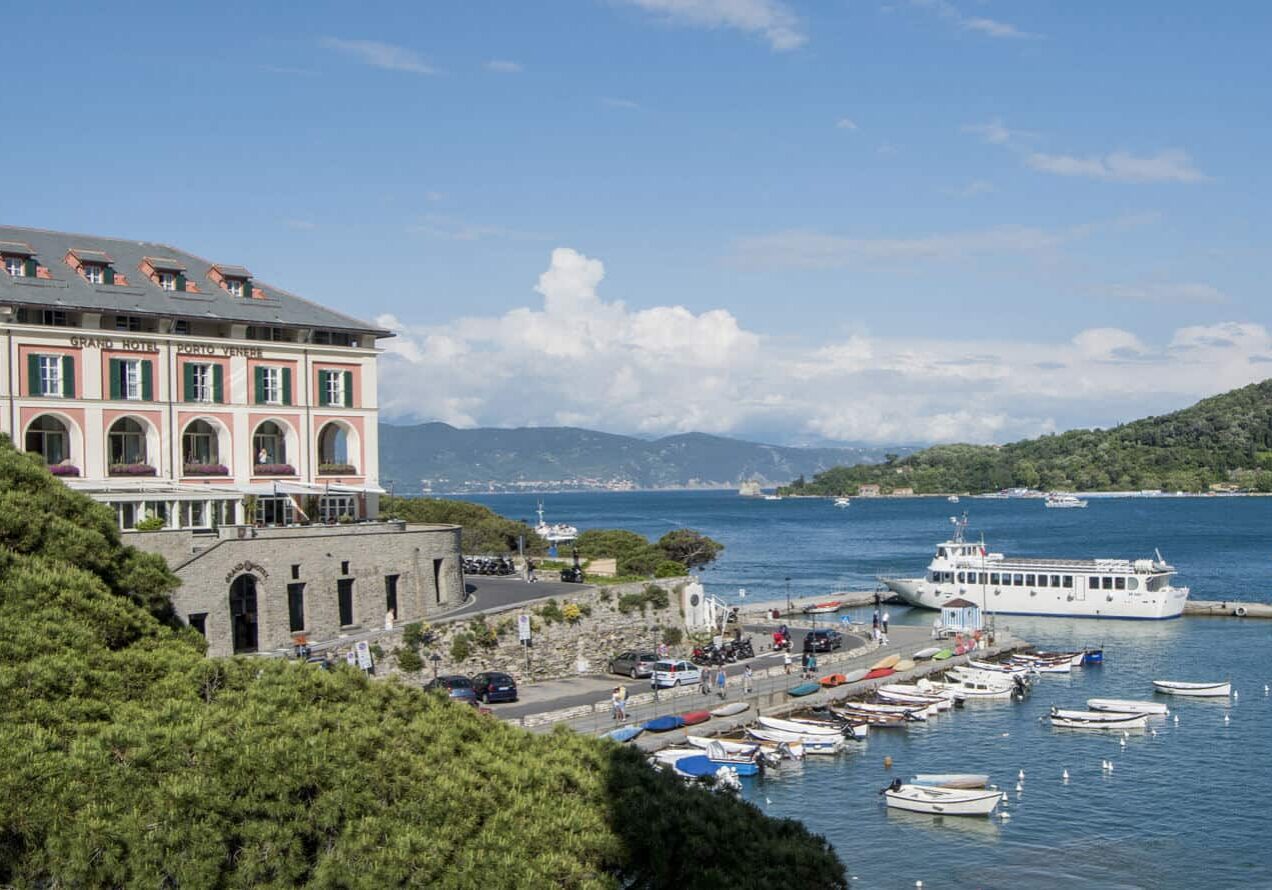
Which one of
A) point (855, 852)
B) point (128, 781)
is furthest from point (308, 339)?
point (128, 781)

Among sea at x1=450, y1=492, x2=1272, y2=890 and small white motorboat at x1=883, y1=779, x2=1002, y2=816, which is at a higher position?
small white motorboat at x1=883, y1=779, x2=1002, y2=816

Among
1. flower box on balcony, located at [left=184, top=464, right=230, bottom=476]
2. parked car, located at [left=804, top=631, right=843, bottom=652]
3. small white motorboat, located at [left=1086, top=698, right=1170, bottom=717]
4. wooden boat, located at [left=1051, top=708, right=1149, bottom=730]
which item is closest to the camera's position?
flower box on balcony, located at [left=184, top=464, right=230, bottom=476]

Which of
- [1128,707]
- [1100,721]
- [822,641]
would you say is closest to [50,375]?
[822,641]

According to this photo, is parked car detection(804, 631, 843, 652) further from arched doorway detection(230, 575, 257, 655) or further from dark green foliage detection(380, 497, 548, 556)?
dark green foliage detection(380, 497, 548, 556)

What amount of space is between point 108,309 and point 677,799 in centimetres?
3462

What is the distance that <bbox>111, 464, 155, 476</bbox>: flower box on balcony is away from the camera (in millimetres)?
43344

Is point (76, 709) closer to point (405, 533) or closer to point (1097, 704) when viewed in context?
point (405, 533)

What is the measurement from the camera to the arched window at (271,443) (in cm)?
4788

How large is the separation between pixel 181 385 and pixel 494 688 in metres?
16.3

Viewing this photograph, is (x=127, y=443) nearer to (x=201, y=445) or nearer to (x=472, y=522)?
(x=201, y=445)

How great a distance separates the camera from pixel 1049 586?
86.3 meters

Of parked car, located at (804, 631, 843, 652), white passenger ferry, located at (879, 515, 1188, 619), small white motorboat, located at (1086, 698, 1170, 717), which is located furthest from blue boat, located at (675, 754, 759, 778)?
white passenger ferry, located at (879, 515, 1188, 619)

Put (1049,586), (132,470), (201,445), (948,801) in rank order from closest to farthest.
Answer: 1. (948,801)
2. (132,470)
3. (201,445)
4. (1049,586)

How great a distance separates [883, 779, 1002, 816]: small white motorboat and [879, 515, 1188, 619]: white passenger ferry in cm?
4673
